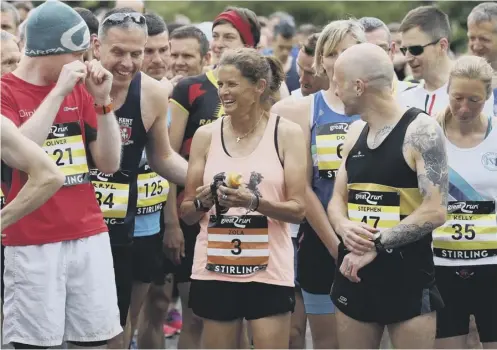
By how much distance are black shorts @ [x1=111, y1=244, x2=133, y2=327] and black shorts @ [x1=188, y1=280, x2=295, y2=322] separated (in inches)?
40.7

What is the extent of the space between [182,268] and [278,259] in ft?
5.91

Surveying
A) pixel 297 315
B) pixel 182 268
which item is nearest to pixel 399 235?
pixel 297 315

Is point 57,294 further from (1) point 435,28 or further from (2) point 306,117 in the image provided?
(1) point 435,28

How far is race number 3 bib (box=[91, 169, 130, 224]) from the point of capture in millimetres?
6770

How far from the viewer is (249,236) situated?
19.8 ft

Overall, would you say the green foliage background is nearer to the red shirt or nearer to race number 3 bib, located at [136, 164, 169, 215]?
race number 3 bib, located at [136, 164, 169, 215]

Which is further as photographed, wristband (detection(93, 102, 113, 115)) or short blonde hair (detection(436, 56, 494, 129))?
short blonde hair (detection(436, 56, 494, 129))

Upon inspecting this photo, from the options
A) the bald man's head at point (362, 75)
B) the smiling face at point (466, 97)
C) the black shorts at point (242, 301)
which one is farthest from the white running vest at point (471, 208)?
the black shorts at point (242, 301)

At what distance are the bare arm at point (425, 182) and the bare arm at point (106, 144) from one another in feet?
4.83

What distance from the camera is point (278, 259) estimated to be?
6062 millimetres

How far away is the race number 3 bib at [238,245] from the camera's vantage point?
6001mm

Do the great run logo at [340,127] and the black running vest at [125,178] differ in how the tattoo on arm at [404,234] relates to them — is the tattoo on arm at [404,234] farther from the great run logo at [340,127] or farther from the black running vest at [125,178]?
the black running vest at [125,178]

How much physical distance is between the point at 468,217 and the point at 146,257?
218cm

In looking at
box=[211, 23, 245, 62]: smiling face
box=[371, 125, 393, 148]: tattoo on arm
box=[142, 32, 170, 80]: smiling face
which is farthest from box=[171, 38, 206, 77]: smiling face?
box=[371, 125, 393, 148]: tattoo on arm
